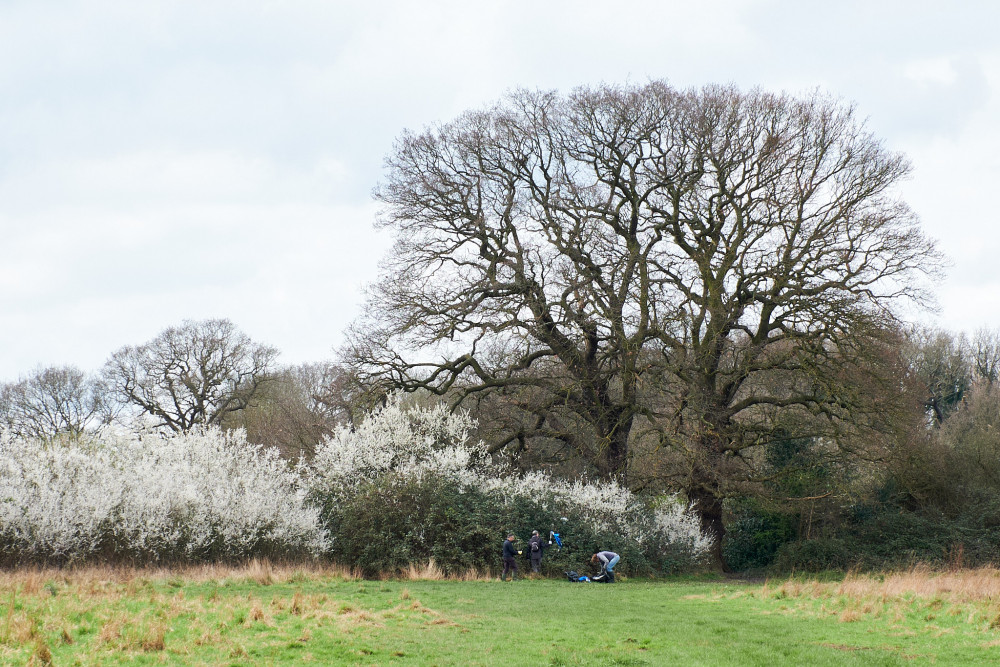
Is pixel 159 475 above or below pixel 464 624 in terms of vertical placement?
above

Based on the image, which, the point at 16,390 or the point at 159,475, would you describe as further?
the point at 16,390

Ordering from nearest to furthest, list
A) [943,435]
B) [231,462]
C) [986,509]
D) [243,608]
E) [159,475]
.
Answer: [243,608] < [159,475] < [231,462] < [986,509] < [943,435]

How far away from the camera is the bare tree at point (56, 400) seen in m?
45.0

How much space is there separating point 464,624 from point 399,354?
49.0 feet

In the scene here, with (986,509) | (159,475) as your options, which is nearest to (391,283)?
(159,475)

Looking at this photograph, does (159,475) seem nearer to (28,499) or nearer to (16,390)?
(28,499)

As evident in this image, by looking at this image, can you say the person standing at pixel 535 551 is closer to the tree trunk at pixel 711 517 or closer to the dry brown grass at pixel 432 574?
the dry brown grass at pixel 432 574

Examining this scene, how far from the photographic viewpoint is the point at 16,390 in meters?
45.6

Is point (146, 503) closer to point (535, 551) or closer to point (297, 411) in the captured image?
point (535, 551)

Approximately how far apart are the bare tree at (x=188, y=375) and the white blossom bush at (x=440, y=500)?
69.2 feet

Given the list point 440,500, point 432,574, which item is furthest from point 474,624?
point 440,500

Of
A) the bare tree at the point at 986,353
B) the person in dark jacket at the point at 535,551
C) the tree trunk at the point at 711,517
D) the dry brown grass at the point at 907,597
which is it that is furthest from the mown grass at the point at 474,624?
the bare tree at the point at 986,353

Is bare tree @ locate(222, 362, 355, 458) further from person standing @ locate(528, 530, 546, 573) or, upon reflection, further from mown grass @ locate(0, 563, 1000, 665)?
mown grass @ locate(0, 563, 1000, 665)

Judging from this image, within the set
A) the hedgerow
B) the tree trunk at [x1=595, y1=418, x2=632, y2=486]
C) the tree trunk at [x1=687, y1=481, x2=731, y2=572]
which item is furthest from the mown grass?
the tree trunk at [x1=687, y1=481, x2=731, y2=572]
